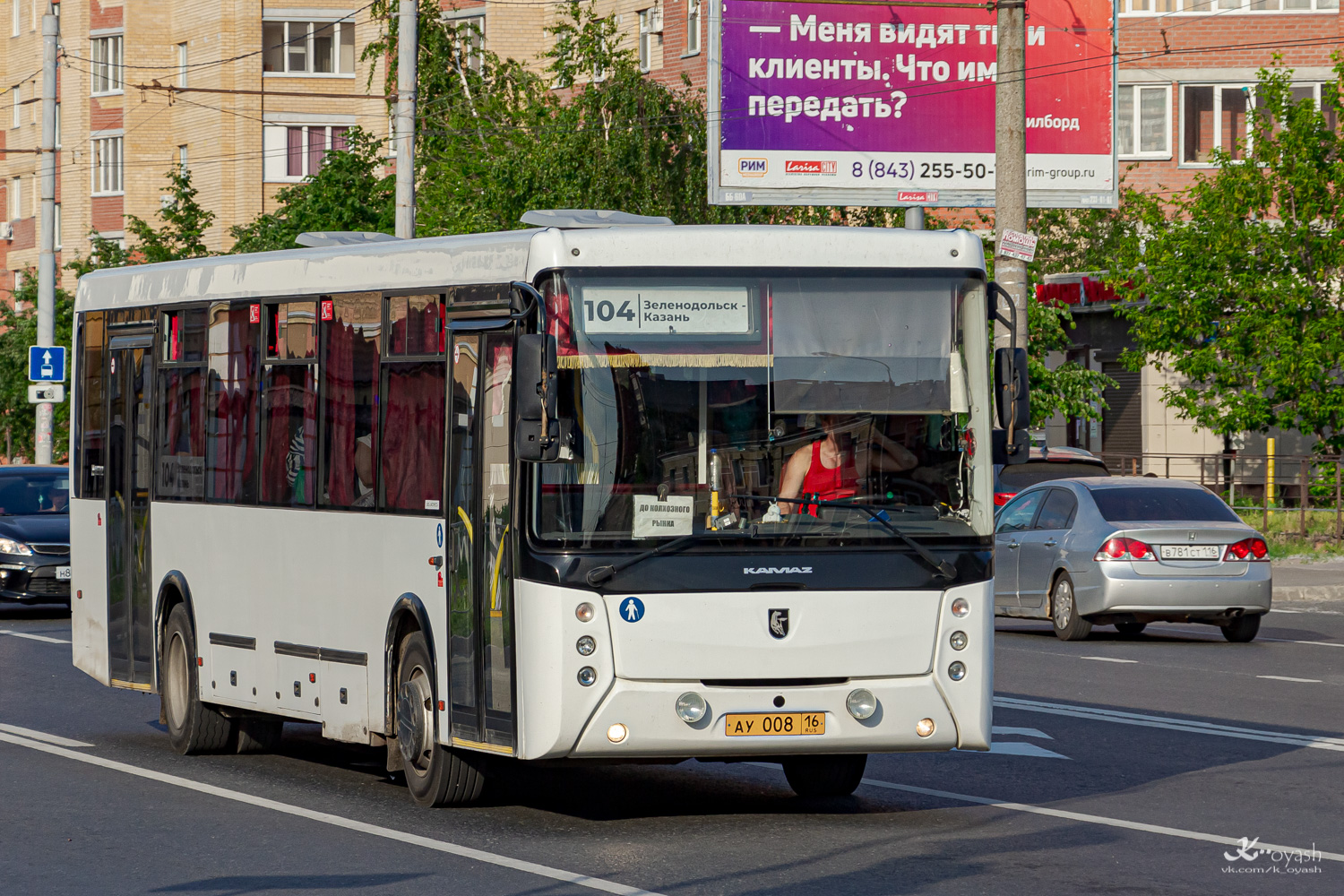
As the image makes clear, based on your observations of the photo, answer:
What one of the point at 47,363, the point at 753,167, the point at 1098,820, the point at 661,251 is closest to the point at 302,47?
the point at 47,363

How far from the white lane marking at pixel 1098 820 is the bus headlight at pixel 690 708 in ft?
5.87

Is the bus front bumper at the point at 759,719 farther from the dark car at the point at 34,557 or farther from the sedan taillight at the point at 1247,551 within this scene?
the dark car at the point at 34,557

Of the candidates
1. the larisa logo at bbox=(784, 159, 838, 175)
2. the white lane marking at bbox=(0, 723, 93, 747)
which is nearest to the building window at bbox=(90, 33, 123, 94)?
the larisa logo at bbox=(784, 159, 838, 175)

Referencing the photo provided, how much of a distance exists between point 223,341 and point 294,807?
321 cm

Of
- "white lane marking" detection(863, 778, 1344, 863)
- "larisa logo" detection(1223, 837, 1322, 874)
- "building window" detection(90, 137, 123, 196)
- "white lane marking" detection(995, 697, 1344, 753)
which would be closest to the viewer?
"larisa logo" detection(1223, 837, 1322, 874)

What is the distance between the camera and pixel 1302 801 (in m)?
10.5

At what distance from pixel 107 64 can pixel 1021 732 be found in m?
57.5

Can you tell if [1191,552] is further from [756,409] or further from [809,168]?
[809,168]

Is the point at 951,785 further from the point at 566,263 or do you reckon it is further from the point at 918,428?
the point at 566,263

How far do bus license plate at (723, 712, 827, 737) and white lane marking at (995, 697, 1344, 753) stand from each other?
431 centimetres

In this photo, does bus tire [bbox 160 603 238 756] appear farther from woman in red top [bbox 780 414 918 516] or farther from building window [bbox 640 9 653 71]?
building window [bbox 640 9 653 71]

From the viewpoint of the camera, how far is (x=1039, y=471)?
88.4 ft

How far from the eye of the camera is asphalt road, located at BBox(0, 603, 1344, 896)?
8.50m

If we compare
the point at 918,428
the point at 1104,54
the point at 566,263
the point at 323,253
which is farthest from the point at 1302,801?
the point at 1104,54
